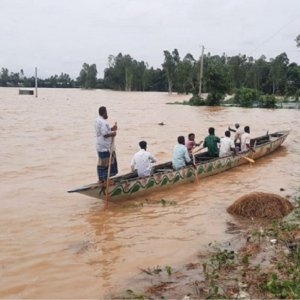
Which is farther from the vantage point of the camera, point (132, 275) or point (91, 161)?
point (91, 161)

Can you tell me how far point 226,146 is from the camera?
1253 cm

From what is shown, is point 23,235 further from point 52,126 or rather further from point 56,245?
point 52,126

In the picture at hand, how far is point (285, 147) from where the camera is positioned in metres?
18.4

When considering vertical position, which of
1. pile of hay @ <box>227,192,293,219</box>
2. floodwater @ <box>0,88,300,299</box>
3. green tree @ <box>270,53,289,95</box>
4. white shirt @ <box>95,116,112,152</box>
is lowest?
floodwater @ <box>0,88,300,299</box>

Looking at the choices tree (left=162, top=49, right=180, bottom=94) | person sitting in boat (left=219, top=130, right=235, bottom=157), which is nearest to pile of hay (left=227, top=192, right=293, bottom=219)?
person sitting in boat (left=219, top=130, right=235, bottom=157)

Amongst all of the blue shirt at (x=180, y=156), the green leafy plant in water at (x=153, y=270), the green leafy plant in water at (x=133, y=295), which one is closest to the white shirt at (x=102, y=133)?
the blue shirt at (x=180, y=156)

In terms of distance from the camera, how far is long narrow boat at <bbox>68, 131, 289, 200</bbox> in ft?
27.9

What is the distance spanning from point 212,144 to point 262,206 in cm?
476

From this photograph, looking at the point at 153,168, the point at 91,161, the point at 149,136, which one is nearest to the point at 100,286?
the point at 153,168

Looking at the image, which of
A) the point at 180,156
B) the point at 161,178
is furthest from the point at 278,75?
the point at 161,178

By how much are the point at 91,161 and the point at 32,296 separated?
10056 millimetres

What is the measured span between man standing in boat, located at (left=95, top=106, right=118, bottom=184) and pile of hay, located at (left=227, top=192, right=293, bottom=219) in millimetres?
2541

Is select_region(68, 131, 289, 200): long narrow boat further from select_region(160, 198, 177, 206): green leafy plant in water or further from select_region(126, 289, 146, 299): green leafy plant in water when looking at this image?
select_region(126, 289, 146, 299): green leafy plant in water

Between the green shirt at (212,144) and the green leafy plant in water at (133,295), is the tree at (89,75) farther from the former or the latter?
the green leafy plant in water at (133,295)
